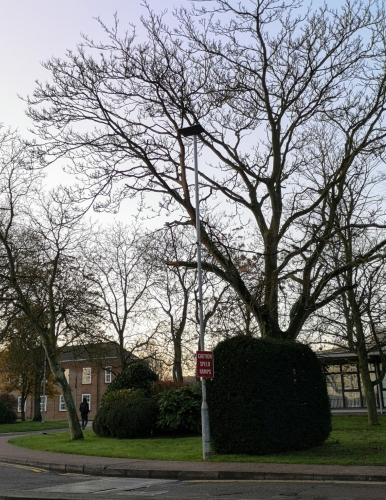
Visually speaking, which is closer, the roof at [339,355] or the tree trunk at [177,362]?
the roof at [339,355]

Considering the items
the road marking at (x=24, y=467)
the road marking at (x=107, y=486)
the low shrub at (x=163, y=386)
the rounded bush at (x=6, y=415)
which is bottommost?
the road marking at (x=24, y=467)

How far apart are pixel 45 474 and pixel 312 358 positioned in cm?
855

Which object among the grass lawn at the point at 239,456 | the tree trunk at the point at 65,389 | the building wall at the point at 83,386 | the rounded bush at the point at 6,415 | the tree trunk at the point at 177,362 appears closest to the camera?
the grass lawn at the point at 239,456

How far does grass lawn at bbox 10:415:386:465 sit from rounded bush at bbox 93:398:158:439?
2.07 ft

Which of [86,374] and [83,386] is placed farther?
[86,374]

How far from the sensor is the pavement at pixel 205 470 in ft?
38.7

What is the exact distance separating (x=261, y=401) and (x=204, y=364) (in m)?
1.83

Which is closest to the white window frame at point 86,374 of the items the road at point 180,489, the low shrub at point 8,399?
the low shrub at point 8,399

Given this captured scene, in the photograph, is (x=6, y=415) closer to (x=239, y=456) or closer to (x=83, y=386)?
(x=83, y=386)

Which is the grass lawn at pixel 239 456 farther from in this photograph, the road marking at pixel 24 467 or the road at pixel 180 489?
the road at pixel 180 489

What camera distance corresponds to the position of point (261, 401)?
15734 mm

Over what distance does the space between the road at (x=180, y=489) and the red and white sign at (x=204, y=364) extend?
349cm

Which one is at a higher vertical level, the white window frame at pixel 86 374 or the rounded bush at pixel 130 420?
the white window frame at pixel 86 374

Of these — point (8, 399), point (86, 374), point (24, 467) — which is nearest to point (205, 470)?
point (24, 467)
